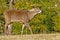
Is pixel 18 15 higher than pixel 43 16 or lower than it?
higher

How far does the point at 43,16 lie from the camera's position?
18.8 meters

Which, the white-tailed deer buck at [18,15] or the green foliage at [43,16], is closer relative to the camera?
the white-tailed deer buck at [18,15]

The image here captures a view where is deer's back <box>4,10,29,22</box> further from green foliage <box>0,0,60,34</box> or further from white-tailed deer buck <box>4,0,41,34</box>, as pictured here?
green foliage <box>0,0,60,34</box>

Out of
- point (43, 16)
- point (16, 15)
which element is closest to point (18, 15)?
point (16, 15)

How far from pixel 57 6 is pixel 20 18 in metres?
6.36

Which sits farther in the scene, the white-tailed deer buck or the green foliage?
the green foliage

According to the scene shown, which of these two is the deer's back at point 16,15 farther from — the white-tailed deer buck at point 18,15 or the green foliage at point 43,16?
the green foliage at point 43,16

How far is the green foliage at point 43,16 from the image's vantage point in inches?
738

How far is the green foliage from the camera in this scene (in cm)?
1874

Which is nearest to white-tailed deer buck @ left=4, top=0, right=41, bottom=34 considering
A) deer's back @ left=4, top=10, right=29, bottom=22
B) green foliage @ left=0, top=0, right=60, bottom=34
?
deer's back @ left=4, top=10, right=29, bottom=22

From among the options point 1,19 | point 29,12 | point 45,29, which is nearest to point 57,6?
point 45,29

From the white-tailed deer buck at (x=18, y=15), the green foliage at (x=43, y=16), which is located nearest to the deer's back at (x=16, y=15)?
the white-tailed deer buck at (x=18, y=15)

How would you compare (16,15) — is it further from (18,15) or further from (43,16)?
(43,16)

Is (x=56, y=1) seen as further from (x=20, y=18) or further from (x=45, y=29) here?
(x=20, y=18)
